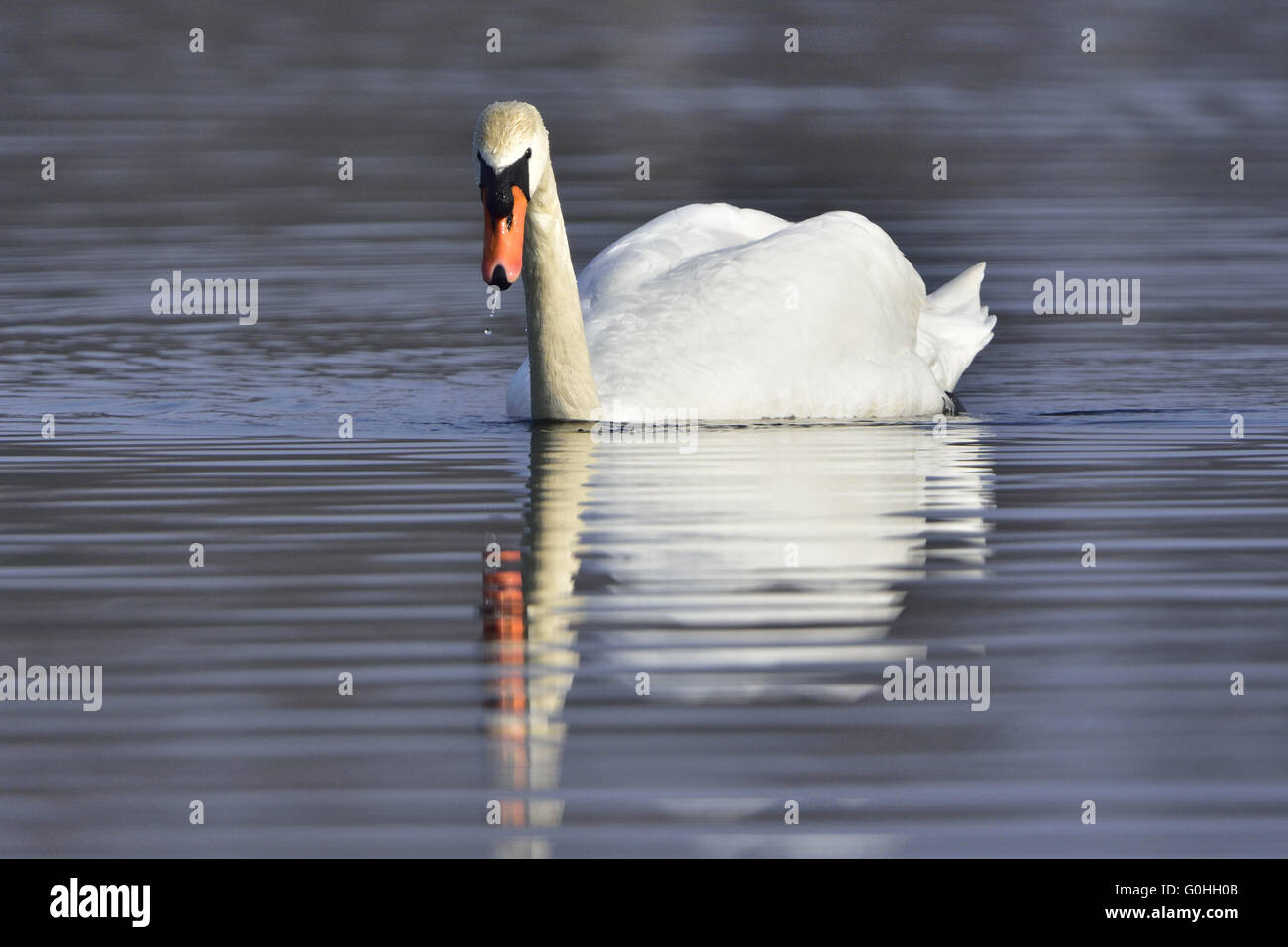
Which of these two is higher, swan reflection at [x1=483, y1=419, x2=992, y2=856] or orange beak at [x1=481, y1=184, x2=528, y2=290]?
orange beak at [x1=481, y1=184, x2=528, y2=290]

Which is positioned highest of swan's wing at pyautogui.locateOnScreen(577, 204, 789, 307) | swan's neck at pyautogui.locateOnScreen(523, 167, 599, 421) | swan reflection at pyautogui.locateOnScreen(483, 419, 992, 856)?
swan's wing at pyautogui.locateOnScreen(577, 204, 789, 307)

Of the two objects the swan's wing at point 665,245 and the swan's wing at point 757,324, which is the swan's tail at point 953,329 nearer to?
the swan's wing at point 757,324

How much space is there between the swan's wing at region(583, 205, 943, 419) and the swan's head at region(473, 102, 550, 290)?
43.3 inches

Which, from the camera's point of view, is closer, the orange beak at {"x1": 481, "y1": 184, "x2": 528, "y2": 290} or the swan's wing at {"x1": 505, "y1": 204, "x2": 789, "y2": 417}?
the orange beak at {"x1": 481, "y1": 184, "x2": 528, "y2": 290}

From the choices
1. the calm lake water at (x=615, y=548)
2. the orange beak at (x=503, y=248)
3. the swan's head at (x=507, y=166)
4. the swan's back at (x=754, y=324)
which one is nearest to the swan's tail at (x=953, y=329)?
the swan's back at (x=754, y=324)

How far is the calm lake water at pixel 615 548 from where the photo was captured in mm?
6898

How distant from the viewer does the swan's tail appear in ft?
51.9

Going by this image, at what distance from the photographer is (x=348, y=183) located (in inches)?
1043

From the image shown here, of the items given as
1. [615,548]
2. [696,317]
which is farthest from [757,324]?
[615,548]

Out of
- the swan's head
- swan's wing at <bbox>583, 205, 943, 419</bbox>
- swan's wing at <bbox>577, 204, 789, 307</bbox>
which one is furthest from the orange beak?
swan's wing at <bbox>577, 204, 789, 307</bbox>

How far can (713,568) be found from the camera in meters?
9.75

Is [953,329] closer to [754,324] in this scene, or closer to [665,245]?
[665,245]

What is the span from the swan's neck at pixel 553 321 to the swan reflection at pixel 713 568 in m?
0.19

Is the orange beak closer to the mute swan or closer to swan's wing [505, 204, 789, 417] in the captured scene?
the mute swan
